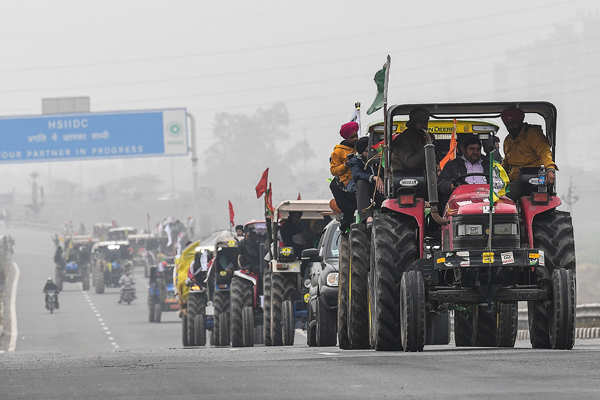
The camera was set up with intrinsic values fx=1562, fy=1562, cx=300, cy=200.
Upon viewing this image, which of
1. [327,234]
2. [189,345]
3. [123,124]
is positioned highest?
[123,124]

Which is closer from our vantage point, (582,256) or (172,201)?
(582,256)

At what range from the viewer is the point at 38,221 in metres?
155

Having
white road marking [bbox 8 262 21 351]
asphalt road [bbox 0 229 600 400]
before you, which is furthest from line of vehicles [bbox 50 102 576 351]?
white road marking [bbox 8 262 21 351]

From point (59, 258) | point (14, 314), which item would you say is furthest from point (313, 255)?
point (59, 258)

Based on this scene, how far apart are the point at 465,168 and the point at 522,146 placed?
0.60 metres

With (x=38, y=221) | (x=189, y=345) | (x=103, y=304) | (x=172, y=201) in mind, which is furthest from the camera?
(x=172, y=201)

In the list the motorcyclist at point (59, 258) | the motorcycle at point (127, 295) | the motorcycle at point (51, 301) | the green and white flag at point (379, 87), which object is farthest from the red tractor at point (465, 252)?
the motorcyclist at point (59, 258)

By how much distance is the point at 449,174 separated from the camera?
1516cm

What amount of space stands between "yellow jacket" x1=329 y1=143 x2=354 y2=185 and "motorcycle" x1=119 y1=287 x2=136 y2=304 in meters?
57.3

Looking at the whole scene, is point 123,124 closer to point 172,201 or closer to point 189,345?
point 189,345

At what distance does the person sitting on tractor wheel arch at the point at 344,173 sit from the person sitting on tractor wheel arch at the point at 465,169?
2713mm

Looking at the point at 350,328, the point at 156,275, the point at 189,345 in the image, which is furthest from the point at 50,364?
the point at 156,275

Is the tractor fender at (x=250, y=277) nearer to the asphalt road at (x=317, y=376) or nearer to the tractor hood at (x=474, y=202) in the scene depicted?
the asphalt road at (x=317, y=376)

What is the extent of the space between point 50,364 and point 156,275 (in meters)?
41.1
